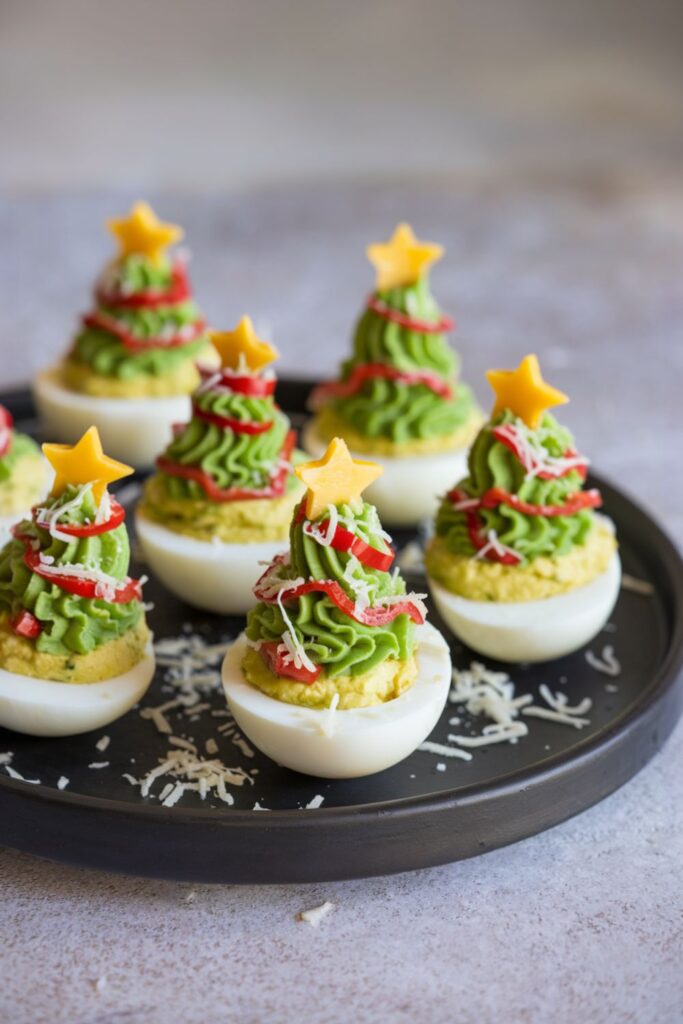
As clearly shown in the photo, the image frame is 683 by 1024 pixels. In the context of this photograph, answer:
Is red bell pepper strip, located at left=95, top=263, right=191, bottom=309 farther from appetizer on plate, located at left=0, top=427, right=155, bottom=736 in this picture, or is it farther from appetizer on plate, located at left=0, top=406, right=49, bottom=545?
appetizer on plate, located at left=0, top=427, right=155, bottom=736

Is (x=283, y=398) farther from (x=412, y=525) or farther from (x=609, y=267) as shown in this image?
(x=609, y=267)

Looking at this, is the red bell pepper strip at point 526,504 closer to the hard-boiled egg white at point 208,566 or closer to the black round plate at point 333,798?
the black round plate at point 333,798

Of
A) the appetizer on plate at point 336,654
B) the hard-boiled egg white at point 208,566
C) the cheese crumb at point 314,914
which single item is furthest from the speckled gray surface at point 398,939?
the hard-boiled egg white at point 208,566

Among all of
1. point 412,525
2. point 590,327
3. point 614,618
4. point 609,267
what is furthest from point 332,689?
point 609,267

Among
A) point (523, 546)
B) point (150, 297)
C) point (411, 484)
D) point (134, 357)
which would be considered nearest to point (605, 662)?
point (523, 546)

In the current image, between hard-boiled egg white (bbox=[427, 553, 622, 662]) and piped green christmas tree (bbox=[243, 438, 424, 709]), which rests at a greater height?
piped green christmas tree (bbox=[243, 438, 424, 709])

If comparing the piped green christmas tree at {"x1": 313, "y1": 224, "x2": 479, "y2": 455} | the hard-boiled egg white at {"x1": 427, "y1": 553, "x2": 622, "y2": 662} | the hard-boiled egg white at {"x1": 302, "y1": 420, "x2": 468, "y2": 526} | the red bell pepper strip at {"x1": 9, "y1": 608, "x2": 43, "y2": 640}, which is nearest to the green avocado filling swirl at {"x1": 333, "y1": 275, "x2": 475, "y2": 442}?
the piped green christmas tree at {"x1": 313, "y1": 224, "x2": 479, "y2": 455}
